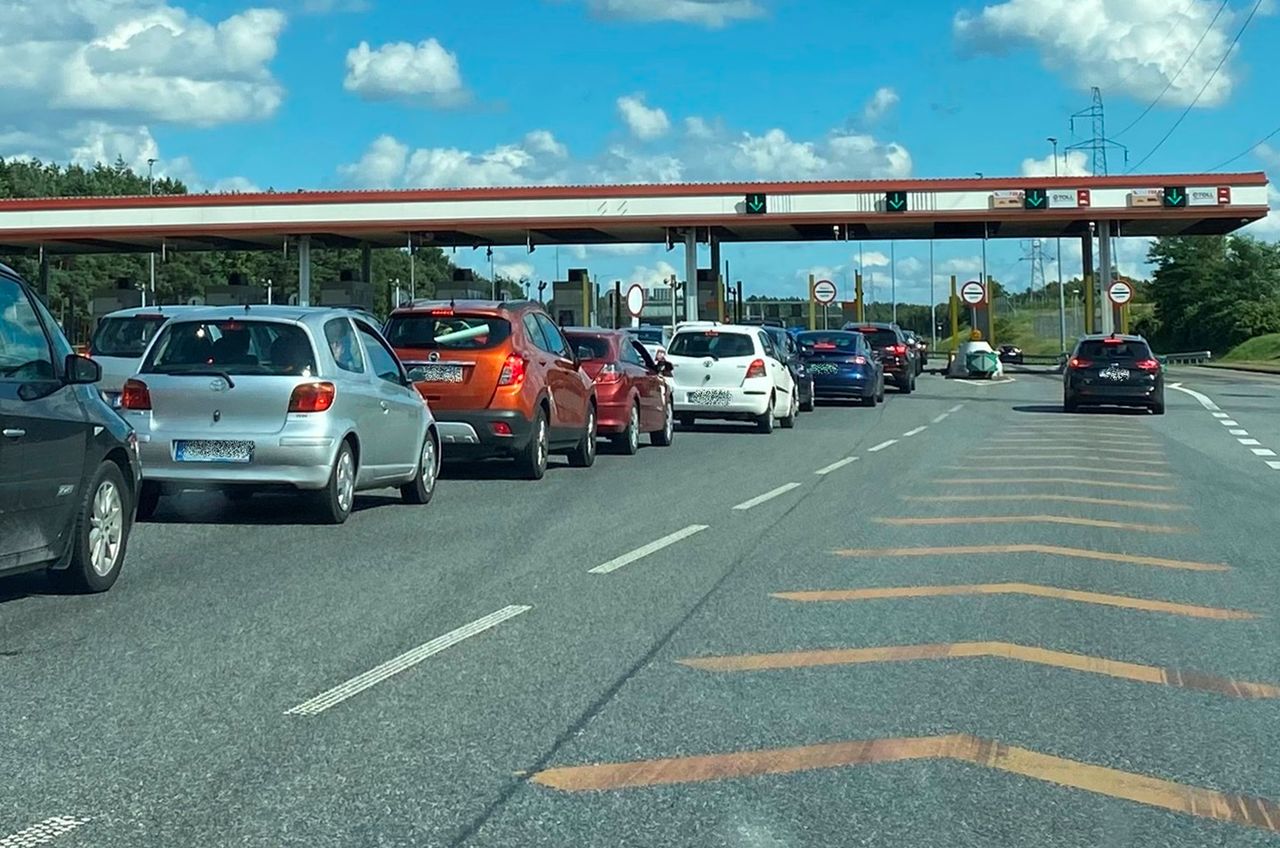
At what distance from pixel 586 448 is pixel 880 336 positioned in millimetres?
25458

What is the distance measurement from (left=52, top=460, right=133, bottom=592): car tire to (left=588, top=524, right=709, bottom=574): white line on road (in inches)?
109

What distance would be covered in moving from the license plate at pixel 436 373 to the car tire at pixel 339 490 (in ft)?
10.3

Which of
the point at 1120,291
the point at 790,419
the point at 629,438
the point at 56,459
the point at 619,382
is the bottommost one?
the point at 790,419

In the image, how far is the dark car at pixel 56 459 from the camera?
26.6 feet

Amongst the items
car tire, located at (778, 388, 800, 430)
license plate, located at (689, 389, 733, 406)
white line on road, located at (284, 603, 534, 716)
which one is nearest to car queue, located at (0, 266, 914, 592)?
white line on road, located at (284, 603, 534, 716)

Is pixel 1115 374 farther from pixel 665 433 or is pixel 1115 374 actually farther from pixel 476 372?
pixel 476 372

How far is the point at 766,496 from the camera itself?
600 inches

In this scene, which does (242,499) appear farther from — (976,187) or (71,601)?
(976,187)

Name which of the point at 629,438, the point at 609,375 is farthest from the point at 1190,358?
the point at 609,375

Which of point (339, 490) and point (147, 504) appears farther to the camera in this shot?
point (147, 504)

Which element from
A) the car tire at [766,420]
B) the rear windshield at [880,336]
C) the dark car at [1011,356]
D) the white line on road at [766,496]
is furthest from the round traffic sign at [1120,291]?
the white line on road at [766,496]

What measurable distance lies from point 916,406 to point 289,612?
1087 inches

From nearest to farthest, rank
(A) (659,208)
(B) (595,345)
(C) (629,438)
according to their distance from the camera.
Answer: (C) (629,438)
(B) (595,345)
(A) (659,208)

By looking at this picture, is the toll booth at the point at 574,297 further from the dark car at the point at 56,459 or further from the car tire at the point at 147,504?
the dark car at the point at 56,459
